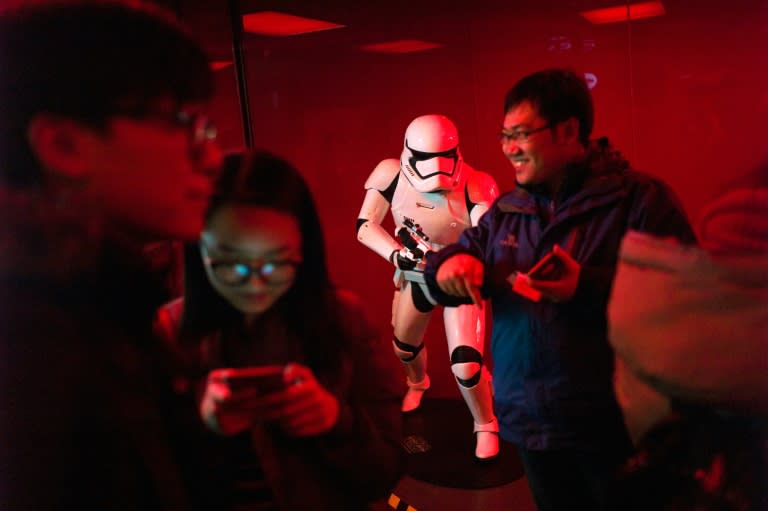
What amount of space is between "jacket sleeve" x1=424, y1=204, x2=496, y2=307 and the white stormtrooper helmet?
82 centimetres

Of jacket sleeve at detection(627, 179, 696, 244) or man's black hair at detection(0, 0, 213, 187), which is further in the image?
jacket sleeve at detection(627, 179, 696, 244)

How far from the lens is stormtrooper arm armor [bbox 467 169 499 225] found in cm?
205

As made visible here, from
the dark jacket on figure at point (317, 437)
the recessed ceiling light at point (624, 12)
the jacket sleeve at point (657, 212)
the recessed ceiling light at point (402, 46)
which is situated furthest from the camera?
the recessed ceiling light at point (402, 46)

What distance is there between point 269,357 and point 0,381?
0.26m

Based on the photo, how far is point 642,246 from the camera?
2.25 ft

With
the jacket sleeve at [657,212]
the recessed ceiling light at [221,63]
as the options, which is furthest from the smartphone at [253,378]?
the recessed ceiling light at [221,63]

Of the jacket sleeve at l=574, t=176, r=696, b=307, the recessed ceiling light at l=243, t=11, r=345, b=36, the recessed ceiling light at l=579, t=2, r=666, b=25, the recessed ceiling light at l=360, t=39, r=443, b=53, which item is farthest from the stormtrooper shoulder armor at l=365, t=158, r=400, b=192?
the jacket sleeve at l=574, t=176, r=696, b=307

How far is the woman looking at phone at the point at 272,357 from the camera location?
66cm

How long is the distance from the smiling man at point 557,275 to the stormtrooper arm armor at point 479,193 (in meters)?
0.86

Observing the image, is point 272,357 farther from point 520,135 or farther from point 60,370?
point 520,135

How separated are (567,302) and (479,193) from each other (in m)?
1.16

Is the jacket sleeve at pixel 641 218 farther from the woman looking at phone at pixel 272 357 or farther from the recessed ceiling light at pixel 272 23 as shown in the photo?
the recessed ceiling light at pixel 272 23

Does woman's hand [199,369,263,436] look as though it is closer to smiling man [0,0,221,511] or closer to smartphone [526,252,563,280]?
smiling man [0,0,221,511]

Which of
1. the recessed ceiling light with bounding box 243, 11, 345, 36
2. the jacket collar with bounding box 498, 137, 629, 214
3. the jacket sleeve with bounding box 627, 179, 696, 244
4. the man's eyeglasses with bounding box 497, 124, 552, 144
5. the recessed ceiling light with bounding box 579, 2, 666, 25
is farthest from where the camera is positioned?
the recessed ceiling light with bounding box 579, 2, 666, 25
